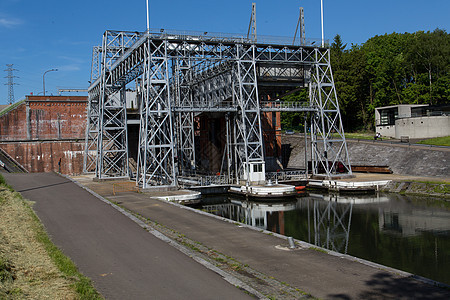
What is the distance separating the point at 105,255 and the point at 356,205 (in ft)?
76.5

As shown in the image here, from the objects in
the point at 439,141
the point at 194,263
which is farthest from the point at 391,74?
the point at 194,263

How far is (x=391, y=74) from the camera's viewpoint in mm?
70438

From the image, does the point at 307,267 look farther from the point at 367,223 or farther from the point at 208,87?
the point at 208,87

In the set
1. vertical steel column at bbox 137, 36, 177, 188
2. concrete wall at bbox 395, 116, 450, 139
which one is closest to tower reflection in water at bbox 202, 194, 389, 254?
vertical steel column at bbox 137, 36, 177, 188

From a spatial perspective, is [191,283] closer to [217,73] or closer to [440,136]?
[217,73]

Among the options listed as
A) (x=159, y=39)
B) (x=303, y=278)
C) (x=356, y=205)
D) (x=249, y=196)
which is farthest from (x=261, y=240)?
(x=159, y=39)

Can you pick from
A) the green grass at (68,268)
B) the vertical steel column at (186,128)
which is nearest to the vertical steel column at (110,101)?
the vertical steel column at (186,128)

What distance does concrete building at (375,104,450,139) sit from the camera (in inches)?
2055

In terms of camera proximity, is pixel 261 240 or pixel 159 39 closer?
pixel 261 240

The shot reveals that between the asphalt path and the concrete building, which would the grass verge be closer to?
the asphalt path

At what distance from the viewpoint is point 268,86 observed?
4472cm

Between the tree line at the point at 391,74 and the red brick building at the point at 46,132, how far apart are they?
4529 cm

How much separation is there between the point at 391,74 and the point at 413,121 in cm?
1867

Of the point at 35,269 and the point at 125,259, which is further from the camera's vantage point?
the point at 125,259
